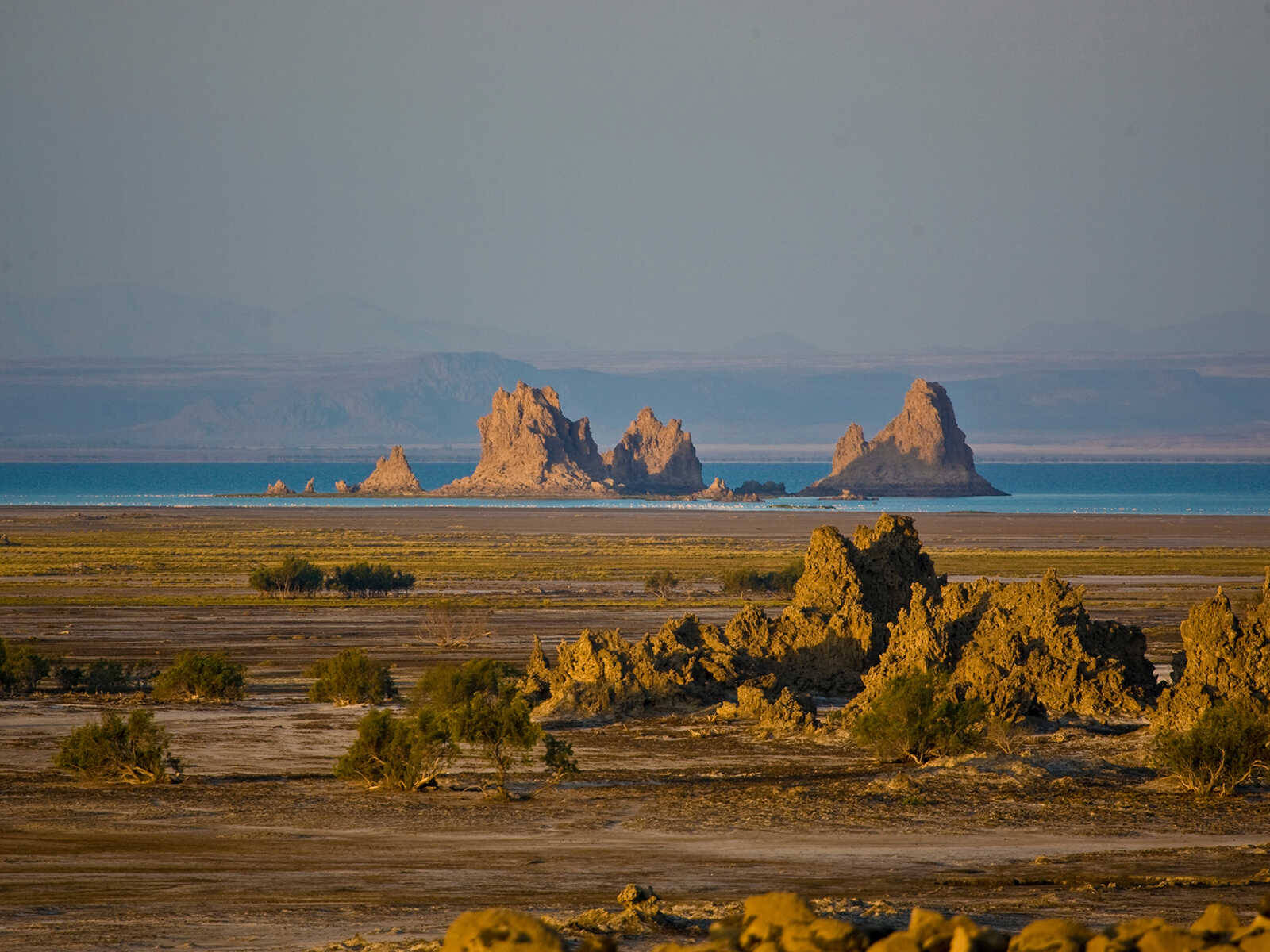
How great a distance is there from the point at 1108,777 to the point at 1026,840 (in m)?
4.63

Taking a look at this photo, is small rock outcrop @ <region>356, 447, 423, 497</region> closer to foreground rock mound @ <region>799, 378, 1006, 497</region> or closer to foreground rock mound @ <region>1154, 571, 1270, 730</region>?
foreground rock mound @ <region>799, 378, 1006, 497</region>

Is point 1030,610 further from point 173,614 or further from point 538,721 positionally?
point 173,614

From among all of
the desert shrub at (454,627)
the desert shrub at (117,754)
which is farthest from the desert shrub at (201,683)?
the desert shrub at (454,627)

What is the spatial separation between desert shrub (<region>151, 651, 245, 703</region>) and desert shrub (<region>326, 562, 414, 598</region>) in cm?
2736

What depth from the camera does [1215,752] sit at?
20203 mm

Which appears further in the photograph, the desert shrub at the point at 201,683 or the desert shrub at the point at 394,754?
the desert shrub at the point at 201,683

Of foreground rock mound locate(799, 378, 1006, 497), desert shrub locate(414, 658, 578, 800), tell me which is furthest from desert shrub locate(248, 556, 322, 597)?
foreground rock mound locate(799, 378, 1006, 497)

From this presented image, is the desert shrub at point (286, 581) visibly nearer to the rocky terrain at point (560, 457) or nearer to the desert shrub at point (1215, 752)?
the desert shrub at point (1215, 752)

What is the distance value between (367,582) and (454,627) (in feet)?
50.4

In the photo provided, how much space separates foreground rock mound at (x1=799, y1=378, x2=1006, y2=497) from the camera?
187375 mm

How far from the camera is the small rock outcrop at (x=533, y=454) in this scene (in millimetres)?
183625

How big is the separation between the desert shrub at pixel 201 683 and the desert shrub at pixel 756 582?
28.2m

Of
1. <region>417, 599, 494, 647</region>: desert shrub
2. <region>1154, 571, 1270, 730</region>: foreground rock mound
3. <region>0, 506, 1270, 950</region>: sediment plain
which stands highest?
<region>1154, 571, 1270, 730</region>: foreground rock mound

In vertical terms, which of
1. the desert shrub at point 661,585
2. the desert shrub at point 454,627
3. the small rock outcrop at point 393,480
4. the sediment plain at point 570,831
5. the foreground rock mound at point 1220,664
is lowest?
the sediment plain at point 570,831
